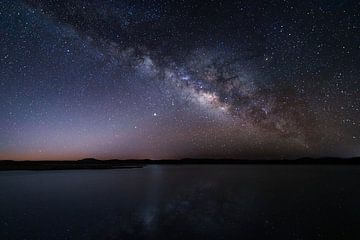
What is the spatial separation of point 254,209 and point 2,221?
1508 centimetres

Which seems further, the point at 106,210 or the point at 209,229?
the point at 106,210

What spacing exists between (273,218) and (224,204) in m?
5.26

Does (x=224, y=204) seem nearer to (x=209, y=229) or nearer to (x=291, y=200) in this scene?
(x=291, y=200)

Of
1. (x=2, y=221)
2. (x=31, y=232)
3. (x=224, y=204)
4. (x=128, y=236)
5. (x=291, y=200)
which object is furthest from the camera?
(x=291, y=200)

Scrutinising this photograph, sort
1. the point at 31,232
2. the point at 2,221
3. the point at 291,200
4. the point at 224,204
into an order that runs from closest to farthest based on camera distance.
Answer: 1. the point at 31,232
2. the point at 2,221
3. the point at 224,204
4. the point at 291,200

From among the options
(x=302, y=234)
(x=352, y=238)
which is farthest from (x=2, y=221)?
(x=352, y=238)

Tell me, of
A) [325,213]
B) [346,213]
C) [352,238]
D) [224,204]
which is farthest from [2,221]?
[346,213]

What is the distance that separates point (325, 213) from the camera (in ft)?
61.7

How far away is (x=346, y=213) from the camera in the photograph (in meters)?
18.8

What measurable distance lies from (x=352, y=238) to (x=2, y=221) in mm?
17449

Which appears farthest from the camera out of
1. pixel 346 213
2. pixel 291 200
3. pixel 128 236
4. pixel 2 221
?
pixel 291 200

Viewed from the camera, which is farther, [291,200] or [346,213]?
[291,200]

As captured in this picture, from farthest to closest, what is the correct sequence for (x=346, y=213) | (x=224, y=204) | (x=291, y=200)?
(x=291, y=200) → (x=224, y=204) → (x=346, y=213)

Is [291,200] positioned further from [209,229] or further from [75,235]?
[75,235]
